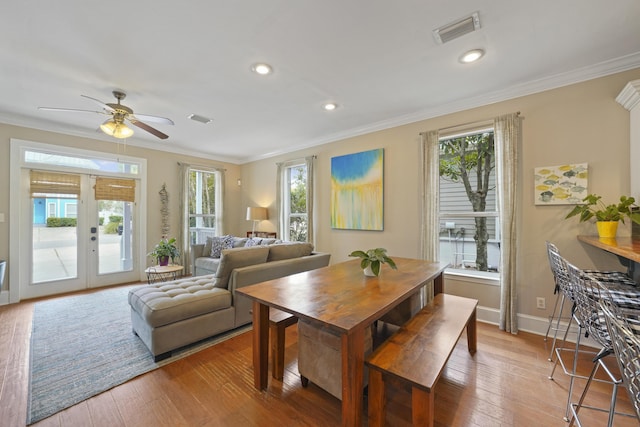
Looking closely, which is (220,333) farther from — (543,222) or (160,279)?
(543,222)

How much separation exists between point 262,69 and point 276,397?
9.03 ft

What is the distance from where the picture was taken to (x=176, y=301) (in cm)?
233

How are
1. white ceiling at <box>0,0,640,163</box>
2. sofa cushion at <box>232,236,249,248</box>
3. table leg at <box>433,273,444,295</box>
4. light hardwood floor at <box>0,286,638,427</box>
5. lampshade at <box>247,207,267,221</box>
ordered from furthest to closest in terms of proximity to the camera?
lampshade at <box>247,207,267,221</box>, sofa cushion at <box>232,236,249,248</box>, table leg at <box>433,273,444,295</box>, white ceiling at <box>0,0,640,163</box>, light hardwood floor at <box>0,286,638,427</box>

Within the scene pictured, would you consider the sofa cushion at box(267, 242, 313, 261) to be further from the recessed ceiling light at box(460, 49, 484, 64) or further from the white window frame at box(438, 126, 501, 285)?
the recessed ceiling light at box(460, 49, 484, 64)

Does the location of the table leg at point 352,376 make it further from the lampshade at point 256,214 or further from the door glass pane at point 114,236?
the door glass pane at point 114,236

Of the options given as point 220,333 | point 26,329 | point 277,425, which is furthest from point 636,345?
point 26,329

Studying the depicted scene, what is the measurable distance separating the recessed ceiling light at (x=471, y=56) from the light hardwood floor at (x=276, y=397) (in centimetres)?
266

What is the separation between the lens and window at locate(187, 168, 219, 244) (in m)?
5.68

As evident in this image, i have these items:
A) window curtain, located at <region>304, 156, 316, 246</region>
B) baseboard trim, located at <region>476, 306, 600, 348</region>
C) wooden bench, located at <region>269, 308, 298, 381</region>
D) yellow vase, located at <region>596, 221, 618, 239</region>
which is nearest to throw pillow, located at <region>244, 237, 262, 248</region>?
window curtain, located at <region>304, 156, 316, 246</region>

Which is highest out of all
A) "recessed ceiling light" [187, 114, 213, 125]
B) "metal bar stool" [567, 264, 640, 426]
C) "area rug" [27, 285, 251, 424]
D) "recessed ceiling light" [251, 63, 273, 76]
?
"recessed ceiling light" [187, 114, 213, 125]

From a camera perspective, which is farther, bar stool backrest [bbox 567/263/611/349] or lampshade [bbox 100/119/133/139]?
lampshade [bbox 100/119/133/139]

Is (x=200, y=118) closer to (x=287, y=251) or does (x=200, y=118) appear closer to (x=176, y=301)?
(x=287, y=251)

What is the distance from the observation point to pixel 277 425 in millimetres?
1553

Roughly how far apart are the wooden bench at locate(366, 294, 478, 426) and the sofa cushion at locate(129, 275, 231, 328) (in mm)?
1744
